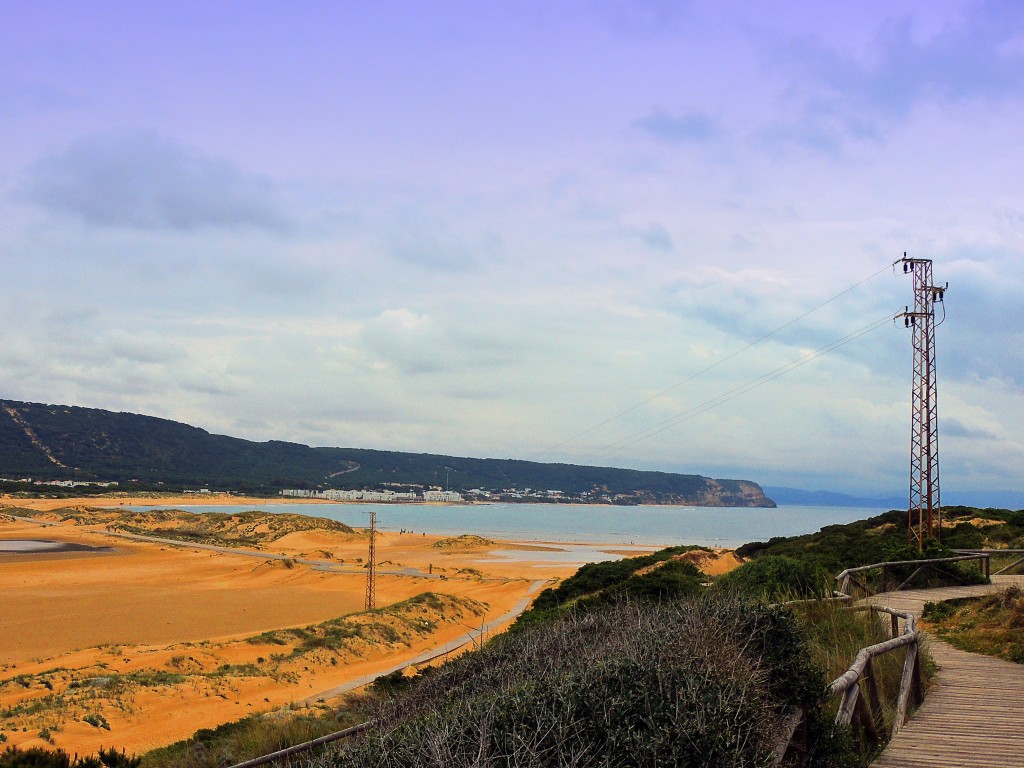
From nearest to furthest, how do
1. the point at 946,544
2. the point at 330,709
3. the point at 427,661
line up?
the point at 330,709, the point at 427,661, the point at 946,544

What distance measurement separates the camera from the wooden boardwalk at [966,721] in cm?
622

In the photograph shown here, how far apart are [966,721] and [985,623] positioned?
6792 mm

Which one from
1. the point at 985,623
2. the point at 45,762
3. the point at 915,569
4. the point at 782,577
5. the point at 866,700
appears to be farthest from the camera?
the point at 915,569

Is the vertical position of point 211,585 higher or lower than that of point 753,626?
lower

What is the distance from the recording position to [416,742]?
3.93 m

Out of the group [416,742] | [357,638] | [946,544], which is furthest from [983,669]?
[946,544]

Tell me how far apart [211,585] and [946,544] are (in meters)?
35.9

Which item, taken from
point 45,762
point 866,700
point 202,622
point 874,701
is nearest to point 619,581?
point 202,622

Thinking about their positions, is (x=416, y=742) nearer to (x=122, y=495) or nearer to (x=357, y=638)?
(x=357, y=638)

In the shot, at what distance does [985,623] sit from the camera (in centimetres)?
1305

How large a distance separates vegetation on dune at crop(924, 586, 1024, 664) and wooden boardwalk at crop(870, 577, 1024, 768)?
620 mm

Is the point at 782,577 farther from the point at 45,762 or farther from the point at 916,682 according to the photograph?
the point at 45,762

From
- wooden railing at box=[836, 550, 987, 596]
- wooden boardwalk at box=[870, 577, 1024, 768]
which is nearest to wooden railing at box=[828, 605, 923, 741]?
wooden boardwalk at box=[870, 577, 1024, 768]

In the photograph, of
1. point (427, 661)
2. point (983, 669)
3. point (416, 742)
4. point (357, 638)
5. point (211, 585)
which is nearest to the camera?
point (416, 742)
